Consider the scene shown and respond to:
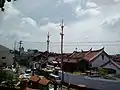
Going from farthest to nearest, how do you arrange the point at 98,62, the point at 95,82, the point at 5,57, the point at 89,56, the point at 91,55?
the point at 5,57 < the point at 91,55 < the point at 89,56 < the point at 98,62 < the point at 95,82

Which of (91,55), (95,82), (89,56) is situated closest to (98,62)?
(91,55)

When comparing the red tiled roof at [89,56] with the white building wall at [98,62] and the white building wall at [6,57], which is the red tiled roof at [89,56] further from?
the white building wall at [6,57]

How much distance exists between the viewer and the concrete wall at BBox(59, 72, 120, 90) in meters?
31.7

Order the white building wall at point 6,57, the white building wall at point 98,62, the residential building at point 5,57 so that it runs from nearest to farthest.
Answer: the white building wall at point 98,62, the residential building at point 5,57, the white building wall at point 6,57

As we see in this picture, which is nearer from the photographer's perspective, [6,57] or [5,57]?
[5,57]

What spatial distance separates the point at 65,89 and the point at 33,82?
5.16 metres

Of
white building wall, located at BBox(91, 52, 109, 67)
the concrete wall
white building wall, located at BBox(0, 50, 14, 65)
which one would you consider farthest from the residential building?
the concrete wall

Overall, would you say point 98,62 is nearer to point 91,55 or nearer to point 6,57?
point 91,55

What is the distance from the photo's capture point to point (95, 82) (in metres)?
34.9

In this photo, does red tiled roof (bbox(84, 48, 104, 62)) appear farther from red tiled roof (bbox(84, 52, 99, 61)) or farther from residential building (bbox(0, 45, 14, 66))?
residential building (bbox(0, 45, 14, 66))

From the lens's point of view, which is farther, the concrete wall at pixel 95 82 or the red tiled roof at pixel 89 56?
the red tiled roof at pixel 89 56

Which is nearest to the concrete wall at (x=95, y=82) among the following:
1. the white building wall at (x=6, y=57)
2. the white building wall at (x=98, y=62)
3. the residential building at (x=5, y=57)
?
the white building wall at (x=98, y=62)

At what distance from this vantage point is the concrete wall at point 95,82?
31675 mm

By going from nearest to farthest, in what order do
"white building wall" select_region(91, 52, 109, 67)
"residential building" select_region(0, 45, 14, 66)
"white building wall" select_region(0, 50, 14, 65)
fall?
"white building wall" select_region(91, 52, 109, 67), "residential building" select_region(0, 45, 14, 66), "white building wall" select_region(0, 50, 14, 65)
